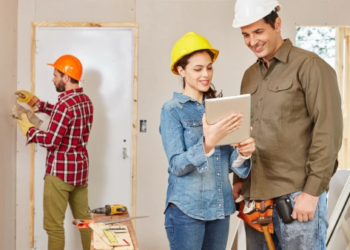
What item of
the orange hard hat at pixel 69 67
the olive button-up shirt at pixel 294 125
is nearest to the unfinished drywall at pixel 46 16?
the orange hard hat at pixel 69 67

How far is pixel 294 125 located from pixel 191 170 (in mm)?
483

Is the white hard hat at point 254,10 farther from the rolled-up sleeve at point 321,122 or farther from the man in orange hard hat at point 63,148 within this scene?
the man in orange hard hat at point 63,148

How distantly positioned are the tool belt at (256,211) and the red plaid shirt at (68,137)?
186cm

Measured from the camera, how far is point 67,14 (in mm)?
4500

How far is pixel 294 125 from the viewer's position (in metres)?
2.16

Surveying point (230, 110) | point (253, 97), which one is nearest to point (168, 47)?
point (253, 97)

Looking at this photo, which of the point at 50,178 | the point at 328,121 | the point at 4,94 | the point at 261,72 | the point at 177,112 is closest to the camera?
the point at 328,121

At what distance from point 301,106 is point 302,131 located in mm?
108

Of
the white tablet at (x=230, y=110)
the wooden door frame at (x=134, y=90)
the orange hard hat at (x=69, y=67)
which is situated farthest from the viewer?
the wooden door frame at (x=134, y=90)

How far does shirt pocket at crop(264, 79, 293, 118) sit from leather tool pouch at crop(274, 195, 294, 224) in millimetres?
359

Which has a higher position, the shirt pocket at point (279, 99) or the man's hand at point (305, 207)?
the shirt pocket at point (279, 99)

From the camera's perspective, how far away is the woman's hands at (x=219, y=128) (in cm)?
198

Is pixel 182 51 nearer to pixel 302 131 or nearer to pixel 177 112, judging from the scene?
pixel 177 112

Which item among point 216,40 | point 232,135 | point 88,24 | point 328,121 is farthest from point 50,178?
point 328,121
